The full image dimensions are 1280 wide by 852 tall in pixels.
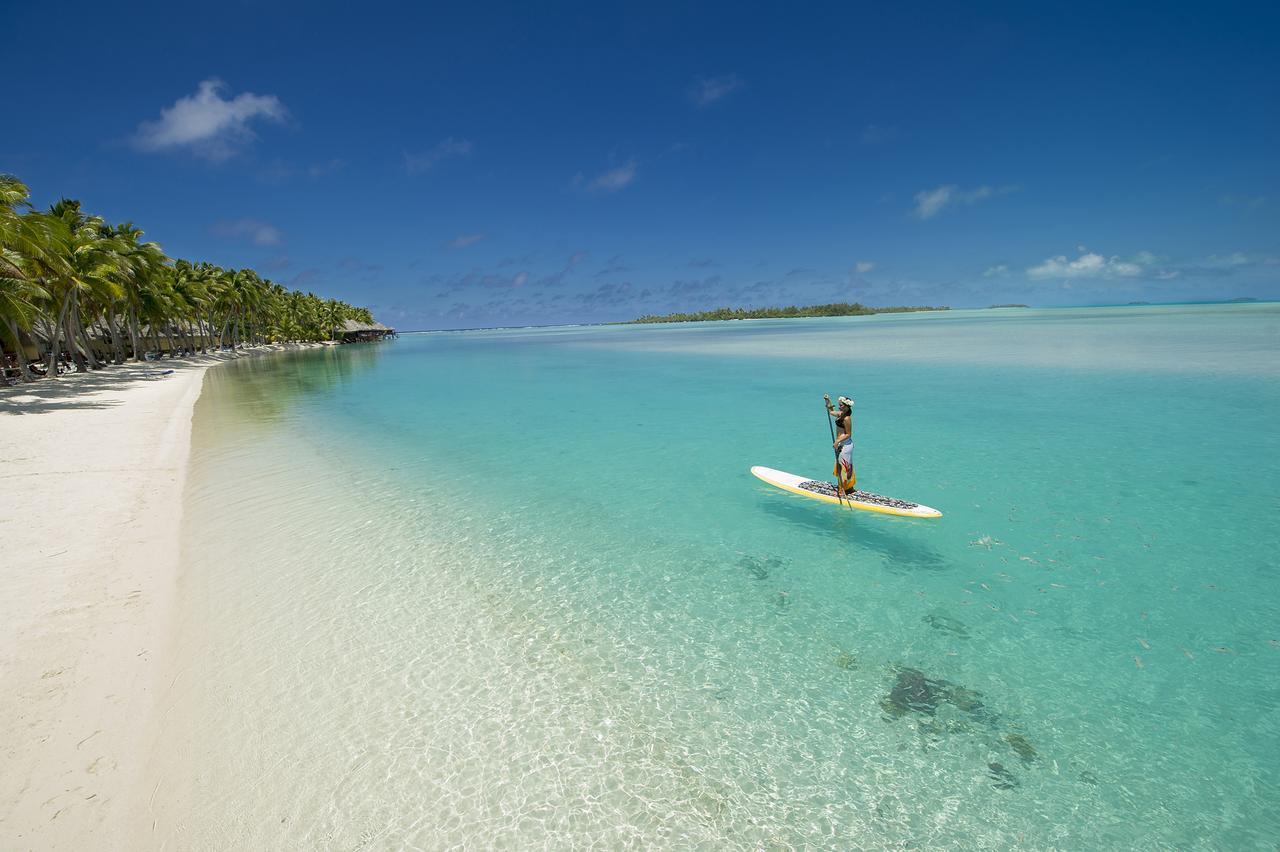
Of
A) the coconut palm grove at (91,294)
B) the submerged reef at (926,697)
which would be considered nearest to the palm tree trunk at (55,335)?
the coconut palm grove at (91,294)

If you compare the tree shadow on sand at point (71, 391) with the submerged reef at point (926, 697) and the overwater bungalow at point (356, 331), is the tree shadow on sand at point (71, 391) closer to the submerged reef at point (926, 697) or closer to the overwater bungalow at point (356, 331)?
the submerged reef at point (926, 697)

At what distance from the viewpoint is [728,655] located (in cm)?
656

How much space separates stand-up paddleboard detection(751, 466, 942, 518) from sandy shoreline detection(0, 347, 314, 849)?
35.6 ft

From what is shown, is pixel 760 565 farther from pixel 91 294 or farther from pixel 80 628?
pixel 91 294

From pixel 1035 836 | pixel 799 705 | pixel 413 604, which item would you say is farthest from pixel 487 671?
pixel 1035 836

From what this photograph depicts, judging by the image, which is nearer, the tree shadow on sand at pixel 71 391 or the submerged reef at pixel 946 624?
the submerged reef at pixel 946 624

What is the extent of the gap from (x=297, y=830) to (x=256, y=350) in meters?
96.9

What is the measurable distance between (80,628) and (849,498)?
1214cm

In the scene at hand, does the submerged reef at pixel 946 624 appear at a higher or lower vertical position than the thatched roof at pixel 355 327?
lower

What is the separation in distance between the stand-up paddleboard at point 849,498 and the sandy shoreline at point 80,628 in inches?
427

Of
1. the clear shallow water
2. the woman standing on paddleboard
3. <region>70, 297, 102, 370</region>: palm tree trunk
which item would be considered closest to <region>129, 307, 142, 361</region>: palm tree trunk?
<region>70, 297, 102, 370</region>: palm tree trunk

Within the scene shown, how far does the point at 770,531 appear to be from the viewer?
10352mm

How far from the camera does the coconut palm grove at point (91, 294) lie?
2403 cm

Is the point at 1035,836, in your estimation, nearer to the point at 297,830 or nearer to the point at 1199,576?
the point at 297,830
